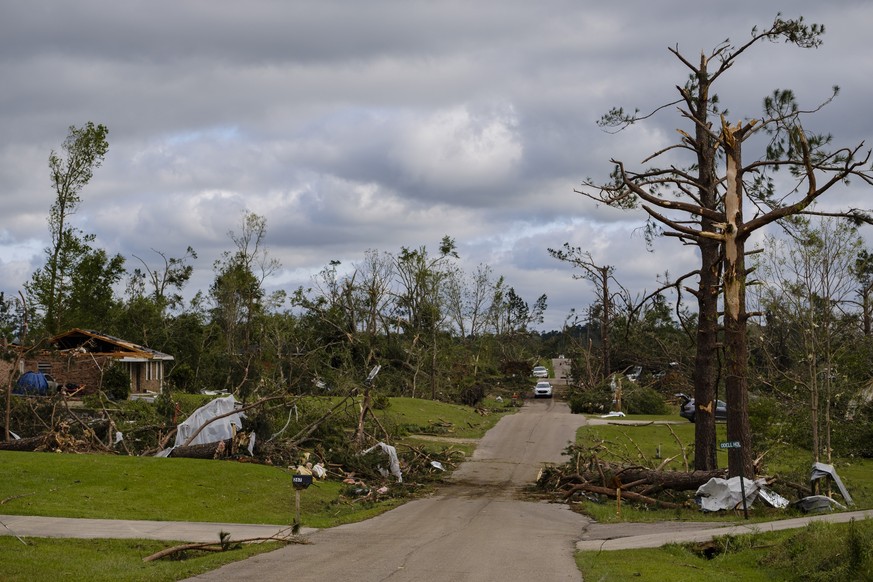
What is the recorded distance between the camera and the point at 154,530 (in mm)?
15953

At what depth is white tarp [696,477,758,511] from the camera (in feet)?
62.7

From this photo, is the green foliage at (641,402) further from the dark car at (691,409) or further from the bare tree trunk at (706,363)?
the bare tree trunk at (706,363)

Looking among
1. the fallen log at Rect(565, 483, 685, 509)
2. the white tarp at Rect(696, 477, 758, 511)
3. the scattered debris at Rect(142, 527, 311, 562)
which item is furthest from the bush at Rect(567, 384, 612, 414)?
the scattered debris at Rect(142, 527, 311, 562)

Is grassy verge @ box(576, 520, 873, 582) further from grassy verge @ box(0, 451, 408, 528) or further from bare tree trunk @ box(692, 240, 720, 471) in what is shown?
bare tree trunk @ box(692, 240, 720, 471)

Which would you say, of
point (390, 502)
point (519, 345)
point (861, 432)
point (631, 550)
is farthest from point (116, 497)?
point (519, 345)

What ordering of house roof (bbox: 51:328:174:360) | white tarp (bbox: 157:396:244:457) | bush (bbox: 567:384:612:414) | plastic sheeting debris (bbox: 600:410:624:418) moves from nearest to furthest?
1. white tarp (bbox: 157:396:244:457)
2. plastic sheeting debris (bbox: 600:410:624:418)
3. house roof (bbox: 51:328:174:360)
4. bush (bbox: 567:384:612:414)

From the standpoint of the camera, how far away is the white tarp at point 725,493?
753 inches

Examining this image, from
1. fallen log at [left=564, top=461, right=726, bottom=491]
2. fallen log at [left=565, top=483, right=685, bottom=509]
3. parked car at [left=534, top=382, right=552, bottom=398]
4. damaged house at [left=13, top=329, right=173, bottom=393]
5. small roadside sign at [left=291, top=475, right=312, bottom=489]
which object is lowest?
fallen log at [left=565, top=483, right=685, bottom=509]

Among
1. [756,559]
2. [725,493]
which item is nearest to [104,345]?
[725,493]

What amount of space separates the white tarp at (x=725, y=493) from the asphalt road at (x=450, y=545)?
285 cm

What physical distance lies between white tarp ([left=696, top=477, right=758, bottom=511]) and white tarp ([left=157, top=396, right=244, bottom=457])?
12.9 m

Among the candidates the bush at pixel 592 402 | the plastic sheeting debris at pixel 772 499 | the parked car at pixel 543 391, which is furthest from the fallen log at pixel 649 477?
the parked car at pixel 543 391

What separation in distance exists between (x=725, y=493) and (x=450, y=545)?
7.71 m

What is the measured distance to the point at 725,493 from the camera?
19531mm
